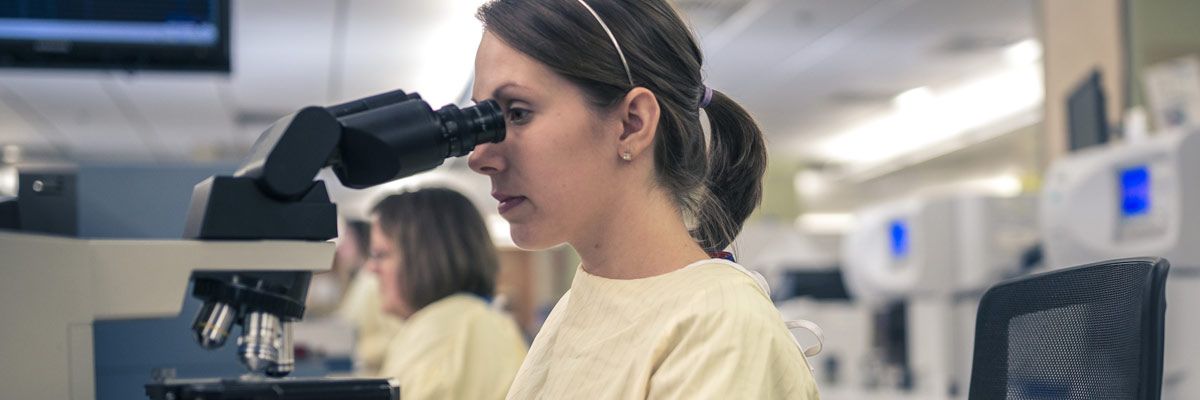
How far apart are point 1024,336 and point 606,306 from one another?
16.3 inches

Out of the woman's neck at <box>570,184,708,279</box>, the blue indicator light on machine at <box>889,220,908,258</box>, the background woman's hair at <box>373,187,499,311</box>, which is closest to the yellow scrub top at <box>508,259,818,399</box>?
the woman's neck at <box>570,184,708,279</box>

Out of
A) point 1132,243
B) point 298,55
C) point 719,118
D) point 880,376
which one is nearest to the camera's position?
point 719,118

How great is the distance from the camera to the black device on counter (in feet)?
2.73

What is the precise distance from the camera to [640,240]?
1.05 meters

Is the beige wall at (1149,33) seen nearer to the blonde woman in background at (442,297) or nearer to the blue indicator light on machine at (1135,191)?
the blue indicator light on machine at (1135,191)

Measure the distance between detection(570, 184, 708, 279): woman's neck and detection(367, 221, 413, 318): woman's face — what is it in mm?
1496

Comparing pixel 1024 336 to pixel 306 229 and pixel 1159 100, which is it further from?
pixel 1159 100

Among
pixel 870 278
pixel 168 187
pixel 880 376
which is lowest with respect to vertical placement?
pixel 880 376

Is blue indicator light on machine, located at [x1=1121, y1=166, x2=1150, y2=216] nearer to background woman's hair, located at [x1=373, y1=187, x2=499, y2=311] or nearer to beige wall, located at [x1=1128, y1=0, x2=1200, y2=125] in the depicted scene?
beige wall, located at [x1=1128, y1=0, x2=1200, y2=125]

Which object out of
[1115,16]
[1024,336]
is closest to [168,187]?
[1024,336]

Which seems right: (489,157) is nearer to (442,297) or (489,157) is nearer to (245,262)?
(245,262)

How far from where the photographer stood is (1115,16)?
3551mm

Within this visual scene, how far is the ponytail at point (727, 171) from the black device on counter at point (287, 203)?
0.32m

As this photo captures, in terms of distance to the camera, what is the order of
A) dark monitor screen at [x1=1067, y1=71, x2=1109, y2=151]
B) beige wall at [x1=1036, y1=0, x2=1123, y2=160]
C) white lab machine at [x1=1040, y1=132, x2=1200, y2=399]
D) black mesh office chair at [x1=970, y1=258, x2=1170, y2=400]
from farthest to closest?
1. beige wall at [x1=1036, y1=0, x2=1123, y2=160]
2. dark monitor screen at [x1=1067, y1=71, x2=1109, y2=151]
3. white lab machine at [x1=1040, y1=132, x2=1200, y2=399]
4. black mesh office chair at [x1=970, y1=258, x2=1170, y2=400]
